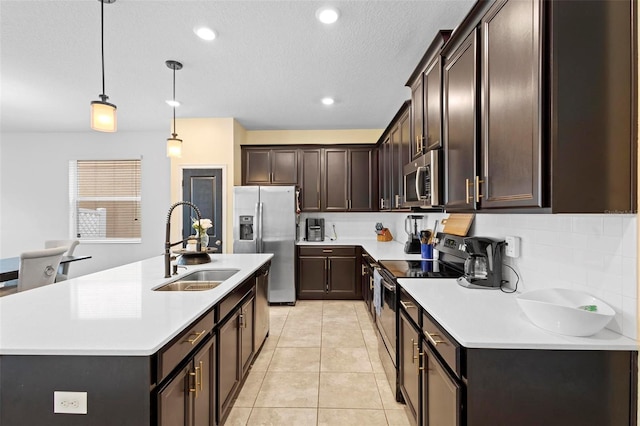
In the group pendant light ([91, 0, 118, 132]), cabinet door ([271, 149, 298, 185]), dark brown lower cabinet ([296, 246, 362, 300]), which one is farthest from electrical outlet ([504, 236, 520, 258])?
cabinet door ([271, 149, 298, 185])

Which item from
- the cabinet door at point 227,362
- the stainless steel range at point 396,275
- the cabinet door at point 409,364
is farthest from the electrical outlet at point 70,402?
the stainless steel range at point 396,275

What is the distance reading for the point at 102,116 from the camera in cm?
210

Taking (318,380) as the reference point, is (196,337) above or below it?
above

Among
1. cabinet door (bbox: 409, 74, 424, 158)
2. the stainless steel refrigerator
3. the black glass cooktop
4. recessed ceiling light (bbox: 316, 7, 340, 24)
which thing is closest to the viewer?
recessed ceiling light (bbox: 316, 7, 340, 24)

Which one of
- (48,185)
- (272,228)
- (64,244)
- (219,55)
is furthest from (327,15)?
(48,185)

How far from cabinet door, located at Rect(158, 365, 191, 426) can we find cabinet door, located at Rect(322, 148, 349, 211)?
3800 millimetres

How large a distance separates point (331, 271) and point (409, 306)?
9.32 feet

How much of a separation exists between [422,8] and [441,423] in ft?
7.95

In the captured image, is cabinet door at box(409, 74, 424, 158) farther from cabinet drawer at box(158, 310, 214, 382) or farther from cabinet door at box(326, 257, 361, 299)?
cabinet door at box(326, 257, 361, 299)

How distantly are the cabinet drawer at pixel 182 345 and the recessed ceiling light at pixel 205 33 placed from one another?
2.04m

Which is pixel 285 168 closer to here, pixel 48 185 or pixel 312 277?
pixel 312 277

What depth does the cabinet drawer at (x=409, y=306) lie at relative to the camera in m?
1.75

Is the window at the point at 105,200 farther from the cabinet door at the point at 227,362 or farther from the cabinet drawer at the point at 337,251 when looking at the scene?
the cabinet door at the point at 227,362

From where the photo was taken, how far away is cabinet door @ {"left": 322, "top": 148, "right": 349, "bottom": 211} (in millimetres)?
5004
